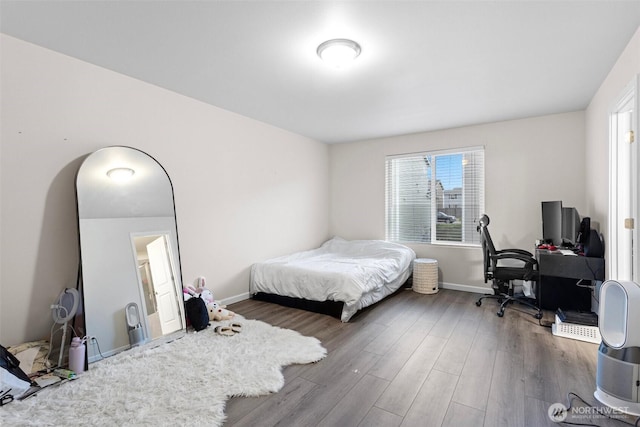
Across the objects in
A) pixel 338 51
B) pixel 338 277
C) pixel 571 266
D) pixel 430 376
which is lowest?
pixel 430 376

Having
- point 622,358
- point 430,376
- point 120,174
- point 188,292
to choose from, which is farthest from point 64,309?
point 622,358

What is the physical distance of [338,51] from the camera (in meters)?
2.29

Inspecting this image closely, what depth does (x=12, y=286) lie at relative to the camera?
2240 mm

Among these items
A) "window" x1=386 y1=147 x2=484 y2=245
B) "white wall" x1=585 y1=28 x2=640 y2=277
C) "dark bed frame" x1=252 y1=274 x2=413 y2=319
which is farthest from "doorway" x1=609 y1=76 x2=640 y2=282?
"dark bed frame" x1=252 y1=274 x2=413 y2=319

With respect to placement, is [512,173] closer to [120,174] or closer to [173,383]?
[173,383]

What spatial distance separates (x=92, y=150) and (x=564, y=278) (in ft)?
16.7

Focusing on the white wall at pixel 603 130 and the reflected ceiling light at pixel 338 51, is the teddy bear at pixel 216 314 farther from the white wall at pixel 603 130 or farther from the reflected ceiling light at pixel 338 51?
the white wall at pixel 603 130

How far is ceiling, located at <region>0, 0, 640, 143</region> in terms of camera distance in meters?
1.90

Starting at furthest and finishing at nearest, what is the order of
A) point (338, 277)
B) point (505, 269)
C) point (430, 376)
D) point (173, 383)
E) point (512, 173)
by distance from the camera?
1. point (512, 173)
2. point (505, 269)
3. point (338, 277)
4. point (430, 376)
5. point (173, 383)

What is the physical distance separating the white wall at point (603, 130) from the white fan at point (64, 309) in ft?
14.7

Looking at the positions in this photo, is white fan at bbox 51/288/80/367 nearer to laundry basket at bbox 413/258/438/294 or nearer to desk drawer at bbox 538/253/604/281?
laundry basket at bbox 413/258/438/294

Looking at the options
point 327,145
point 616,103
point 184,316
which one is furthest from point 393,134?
point 184,316

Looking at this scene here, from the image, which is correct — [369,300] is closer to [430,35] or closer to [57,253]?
[430,35]

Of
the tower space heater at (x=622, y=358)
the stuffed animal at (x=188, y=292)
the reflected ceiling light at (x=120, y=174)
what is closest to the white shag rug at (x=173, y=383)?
the stuffed animal at (x=188, y=292)
